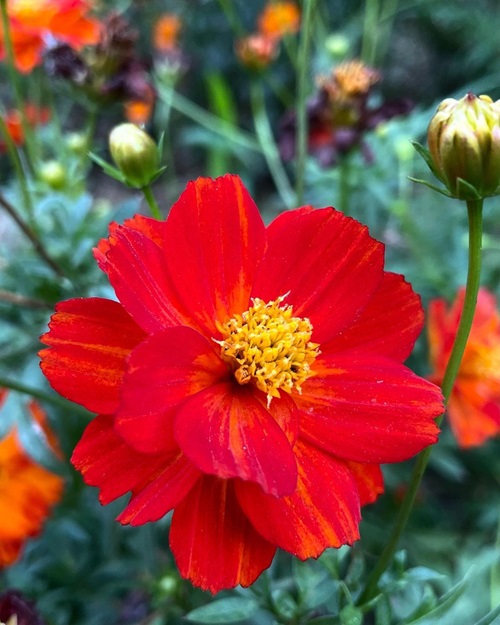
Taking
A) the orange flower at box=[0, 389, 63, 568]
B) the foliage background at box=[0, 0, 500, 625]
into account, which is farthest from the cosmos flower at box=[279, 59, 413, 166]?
the orange flower at box=[0, 389, 63, 568]

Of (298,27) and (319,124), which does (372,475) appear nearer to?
(319,124)

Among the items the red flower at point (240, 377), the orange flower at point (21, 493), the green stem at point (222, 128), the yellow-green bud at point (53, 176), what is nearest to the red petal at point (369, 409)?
the red flower at point (240, 377)

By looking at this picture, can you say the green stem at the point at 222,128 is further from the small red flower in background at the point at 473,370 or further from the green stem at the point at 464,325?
the green stem at the point at 464,325

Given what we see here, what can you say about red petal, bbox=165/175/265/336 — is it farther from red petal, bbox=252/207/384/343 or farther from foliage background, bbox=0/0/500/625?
foliage background, bbox=0/0/500/625

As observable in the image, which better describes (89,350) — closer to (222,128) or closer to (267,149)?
(267,149)

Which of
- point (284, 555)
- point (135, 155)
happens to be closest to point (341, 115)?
point (135, 155)

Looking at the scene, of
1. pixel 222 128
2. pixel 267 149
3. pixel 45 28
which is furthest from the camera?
pixel 222 128
